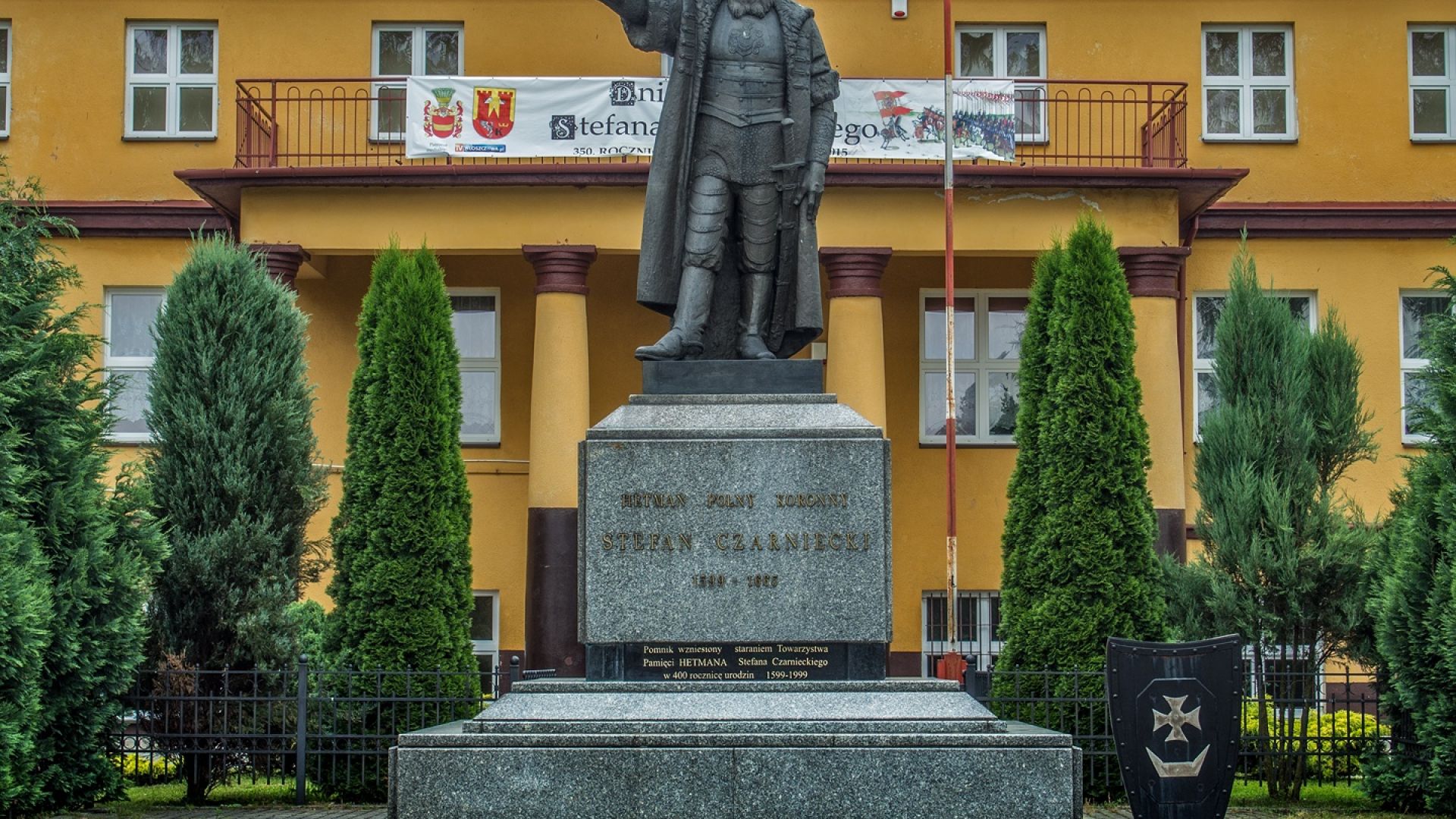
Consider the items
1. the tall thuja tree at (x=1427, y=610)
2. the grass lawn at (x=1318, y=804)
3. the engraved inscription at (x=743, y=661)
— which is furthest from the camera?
the grass lawn at (x=1318, y=804)

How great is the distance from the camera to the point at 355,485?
15508 mm

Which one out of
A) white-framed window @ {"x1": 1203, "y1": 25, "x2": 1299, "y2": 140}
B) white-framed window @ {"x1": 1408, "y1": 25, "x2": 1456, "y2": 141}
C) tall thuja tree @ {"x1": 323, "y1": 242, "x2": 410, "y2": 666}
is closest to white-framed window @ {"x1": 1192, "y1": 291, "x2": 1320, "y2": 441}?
white-framed window @ {"x1": 1203, "y1": 25, "x2": 1299, "y2": 140}

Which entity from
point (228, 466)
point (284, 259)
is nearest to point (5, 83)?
point (284, 259)

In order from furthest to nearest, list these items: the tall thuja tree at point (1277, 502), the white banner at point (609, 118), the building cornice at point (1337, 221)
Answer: the building cornice at point (1337, 221) < the white banner at point (609, 118) < the tall thuja tree at point (1277, 502)

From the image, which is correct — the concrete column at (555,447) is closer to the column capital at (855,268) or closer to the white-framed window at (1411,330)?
the column capital at (855,268)

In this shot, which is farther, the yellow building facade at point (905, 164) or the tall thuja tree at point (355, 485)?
the yellow building facade at point (905, 164)

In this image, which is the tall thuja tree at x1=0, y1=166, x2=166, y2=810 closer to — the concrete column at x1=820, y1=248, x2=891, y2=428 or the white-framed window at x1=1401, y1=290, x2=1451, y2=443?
the concrete column at x1=820, y1=248, x2=891, y2=428

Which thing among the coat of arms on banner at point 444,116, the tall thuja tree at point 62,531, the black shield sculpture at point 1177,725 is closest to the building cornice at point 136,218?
the coat of arms on banner at point 444,116

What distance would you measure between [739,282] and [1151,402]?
11.1 m

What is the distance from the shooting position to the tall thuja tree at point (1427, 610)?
39.2ft

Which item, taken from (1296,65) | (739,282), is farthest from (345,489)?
(1296,65)

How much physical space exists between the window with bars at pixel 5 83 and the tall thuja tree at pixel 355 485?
405 inches

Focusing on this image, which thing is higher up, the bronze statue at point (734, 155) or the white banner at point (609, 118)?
the white banner at point (609, 118)

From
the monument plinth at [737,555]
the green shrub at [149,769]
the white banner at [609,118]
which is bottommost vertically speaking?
the green shrub at [149,769]
